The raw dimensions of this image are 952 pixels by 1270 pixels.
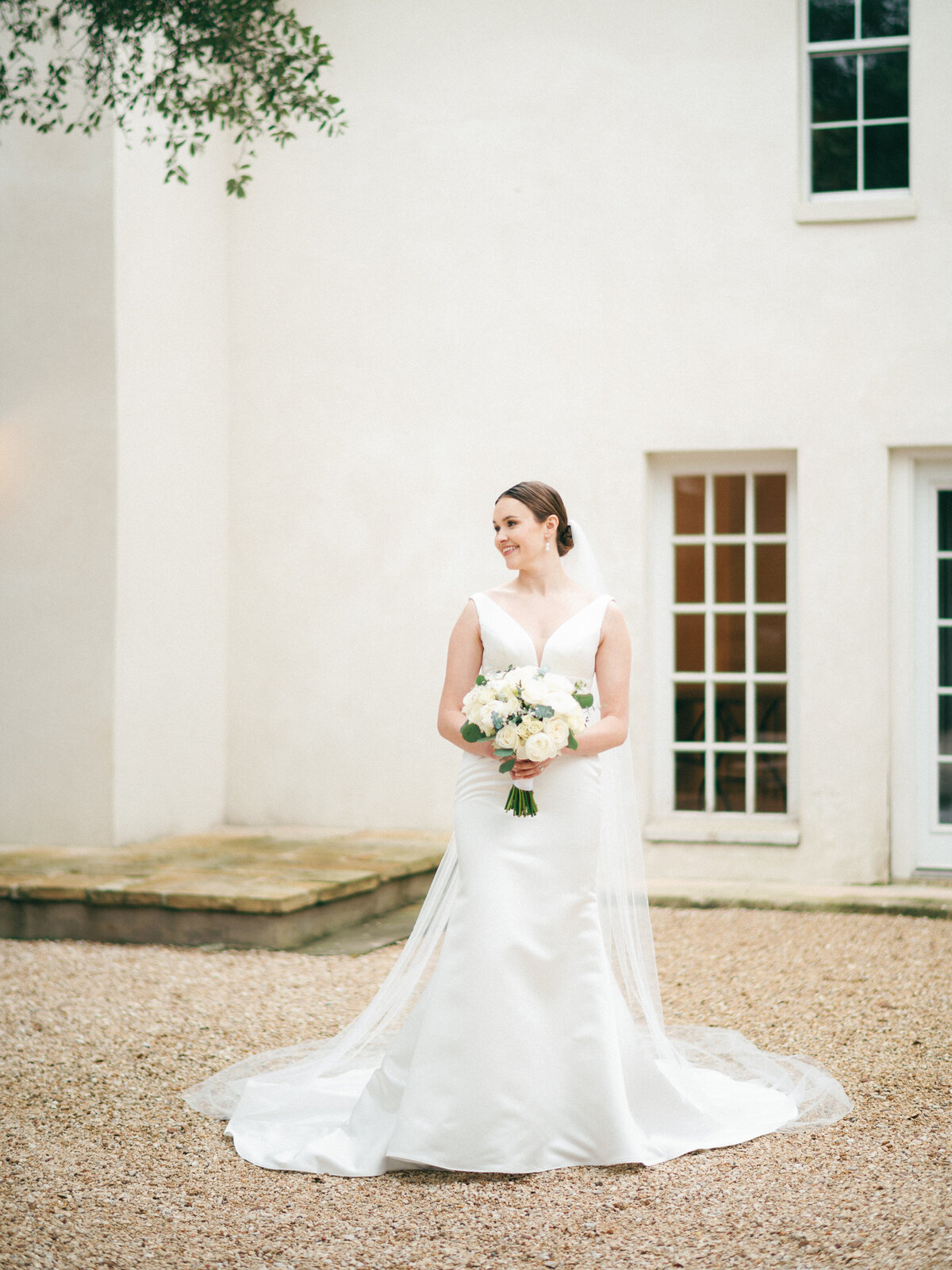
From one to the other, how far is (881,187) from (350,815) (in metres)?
4.96

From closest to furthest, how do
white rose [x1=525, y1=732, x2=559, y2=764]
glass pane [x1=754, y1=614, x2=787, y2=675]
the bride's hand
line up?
white rose [x1=525, y1=732, x2=559, y2=764] < the bride's hand < glass pane [x1=754, y1=614, x2=787, y2=675]

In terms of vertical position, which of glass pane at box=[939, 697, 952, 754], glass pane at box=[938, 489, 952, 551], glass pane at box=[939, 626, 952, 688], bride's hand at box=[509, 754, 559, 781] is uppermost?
glass pane at box=[938, 489, 952, 551]

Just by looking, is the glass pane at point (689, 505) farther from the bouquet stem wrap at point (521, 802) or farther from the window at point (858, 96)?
the bouquet stem wrap at point (521, 802)

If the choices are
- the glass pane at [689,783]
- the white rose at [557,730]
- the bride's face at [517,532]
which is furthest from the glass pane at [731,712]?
the white rose at [557,730]

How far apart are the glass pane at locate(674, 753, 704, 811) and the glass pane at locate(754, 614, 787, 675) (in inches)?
26.5

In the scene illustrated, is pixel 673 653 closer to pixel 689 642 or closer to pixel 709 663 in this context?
pixel 689 642

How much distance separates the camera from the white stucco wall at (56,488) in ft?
24.6

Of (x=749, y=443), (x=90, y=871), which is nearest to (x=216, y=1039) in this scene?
(x=90, y=871)

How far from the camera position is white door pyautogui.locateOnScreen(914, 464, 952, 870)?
7.60m

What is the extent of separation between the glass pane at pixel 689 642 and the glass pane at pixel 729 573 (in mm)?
184

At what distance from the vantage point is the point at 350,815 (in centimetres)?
829

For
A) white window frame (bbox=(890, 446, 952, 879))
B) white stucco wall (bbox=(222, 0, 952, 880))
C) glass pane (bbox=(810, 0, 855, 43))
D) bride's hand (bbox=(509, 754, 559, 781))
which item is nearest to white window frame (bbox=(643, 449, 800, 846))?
white stucco wall (bbox=(222, 0, 952, 880))

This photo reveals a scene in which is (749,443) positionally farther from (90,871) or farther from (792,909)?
(90,871)

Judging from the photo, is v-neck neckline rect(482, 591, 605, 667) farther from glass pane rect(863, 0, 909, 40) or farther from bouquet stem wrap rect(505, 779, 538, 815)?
glass pane rect(863, 0, 909, 40)
